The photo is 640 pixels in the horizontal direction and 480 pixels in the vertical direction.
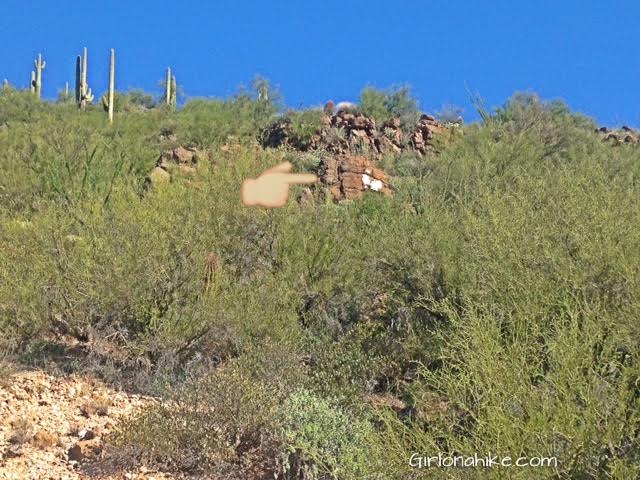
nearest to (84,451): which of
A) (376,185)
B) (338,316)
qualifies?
(338,316)

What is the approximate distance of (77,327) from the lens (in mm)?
9883

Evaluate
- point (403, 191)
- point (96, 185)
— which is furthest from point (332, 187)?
point (96, 185)

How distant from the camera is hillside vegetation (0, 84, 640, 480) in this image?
5.56 metres

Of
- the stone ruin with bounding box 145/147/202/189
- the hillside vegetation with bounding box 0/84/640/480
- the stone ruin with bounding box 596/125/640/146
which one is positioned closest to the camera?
the hillside vegetation with bounding box 0/84/640/480

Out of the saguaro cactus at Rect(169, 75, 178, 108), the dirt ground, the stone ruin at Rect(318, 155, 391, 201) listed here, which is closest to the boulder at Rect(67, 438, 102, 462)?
the dirt ground

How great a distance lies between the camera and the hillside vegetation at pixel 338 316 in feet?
18.2

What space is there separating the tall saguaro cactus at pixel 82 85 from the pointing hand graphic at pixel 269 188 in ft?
57.4

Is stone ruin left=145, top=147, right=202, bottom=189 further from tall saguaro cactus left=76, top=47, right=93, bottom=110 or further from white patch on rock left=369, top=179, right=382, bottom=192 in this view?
tall saguaro cactus left=76, top=47, right=93, bottom=110

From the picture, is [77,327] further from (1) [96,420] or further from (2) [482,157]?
(2) [482,157]

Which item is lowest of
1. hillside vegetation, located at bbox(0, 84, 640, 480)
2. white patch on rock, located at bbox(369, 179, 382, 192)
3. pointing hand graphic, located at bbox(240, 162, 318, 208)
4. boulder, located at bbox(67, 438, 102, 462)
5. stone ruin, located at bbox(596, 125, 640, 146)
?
boulder, located at bbox(67, 438, 102, 462)

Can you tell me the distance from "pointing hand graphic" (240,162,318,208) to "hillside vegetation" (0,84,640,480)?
24 cm

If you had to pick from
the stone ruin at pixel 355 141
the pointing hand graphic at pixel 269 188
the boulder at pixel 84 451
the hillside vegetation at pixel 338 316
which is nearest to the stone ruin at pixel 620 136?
the stone ruin at pixel 355 141

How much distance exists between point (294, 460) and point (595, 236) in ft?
11.8

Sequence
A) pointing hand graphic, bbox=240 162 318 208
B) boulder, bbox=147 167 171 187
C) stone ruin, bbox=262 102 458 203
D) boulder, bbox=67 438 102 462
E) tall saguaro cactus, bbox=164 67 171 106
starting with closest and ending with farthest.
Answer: boulder, bbox=67 438 102 462 → pointing hand graphic, bbox=240 162 318 208 → boulder, bbox=147 167 171 187 → stone ruin, bbox=262 102 458 203 → tall saguaro cactus, bbox=164 67 171 106
